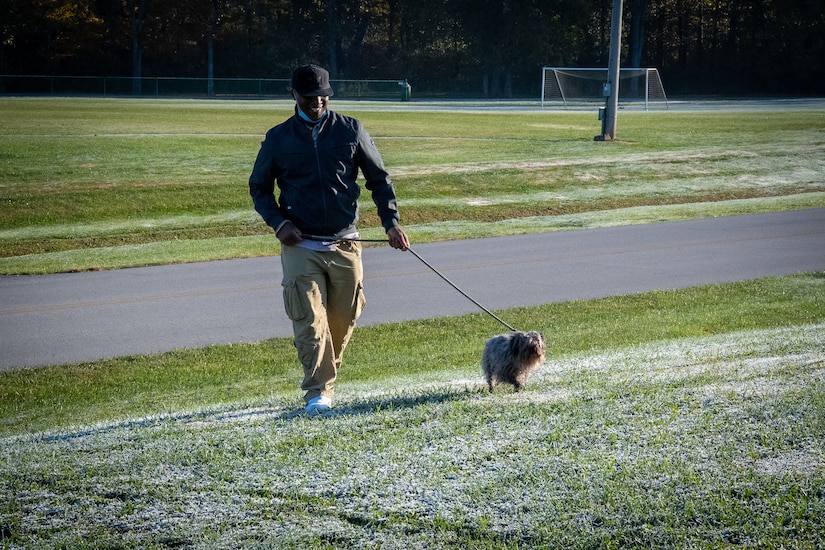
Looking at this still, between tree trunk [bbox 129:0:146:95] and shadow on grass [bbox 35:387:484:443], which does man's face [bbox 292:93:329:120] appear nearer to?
shadow on grass [bbox 35:387:484:443]

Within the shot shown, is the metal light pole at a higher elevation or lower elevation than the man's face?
higher

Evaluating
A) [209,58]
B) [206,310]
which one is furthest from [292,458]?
[209,58]

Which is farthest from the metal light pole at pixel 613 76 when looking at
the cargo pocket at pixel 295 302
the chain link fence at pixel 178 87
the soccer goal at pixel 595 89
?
the chain link fence at pixel 178 87

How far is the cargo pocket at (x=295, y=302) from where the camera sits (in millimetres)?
6410

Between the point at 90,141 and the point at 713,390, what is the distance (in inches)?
1102

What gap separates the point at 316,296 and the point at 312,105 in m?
1.29

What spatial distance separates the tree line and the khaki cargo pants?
7059 cm

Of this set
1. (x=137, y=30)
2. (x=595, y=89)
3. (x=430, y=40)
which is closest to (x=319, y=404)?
(x=595, y=89)

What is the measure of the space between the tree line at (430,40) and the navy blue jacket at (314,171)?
70.4m

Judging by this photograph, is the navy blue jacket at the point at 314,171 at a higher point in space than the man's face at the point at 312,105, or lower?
lower

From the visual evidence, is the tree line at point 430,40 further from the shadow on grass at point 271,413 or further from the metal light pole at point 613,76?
the shadow on grass at point 271,413

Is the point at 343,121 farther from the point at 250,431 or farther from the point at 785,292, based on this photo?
Result: the point at 785,292

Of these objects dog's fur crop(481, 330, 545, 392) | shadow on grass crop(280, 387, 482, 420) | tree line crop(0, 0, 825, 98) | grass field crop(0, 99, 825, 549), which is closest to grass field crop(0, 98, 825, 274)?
grass field crop(0, 99, 825, 549)

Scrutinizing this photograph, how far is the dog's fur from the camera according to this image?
20.6 feet
